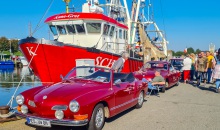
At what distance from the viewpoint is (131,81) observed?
753 cm

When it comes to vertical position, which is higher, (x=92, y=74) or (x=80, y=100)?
(x=92, y=74)

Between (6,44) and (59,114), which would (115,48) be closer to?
(59,114)

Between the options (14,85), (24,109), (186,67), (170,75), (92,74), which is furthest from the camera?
(14,85)

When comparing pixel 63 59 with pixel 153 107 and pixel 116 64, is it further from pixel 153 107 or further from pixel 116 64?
pixel 153 107

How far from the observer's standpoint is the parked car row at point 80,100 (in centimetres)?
488

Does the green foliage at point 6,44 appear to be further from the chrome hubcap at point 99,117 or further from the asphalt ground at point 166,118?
the chrome hubcap at point 99,117

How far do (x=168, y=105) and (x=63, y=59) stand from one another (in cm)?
493

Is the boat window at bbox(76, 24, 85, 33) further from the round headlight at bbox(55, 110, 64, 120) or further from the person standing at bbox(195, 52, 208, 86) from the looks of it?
the round headlight at bbox(55, 110, 64, 120)

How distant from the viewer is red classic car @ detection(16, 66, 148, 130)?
192 inches

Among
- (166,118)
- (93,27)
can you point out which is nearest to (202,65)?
(93,27)

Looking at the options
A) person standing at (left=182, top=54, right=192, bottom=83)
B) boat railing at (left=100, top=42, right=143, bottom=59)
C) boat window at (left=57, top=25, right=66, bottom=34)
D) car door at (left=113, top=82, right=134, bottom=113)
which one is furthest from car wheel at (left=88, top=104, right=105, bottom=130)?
person standing at (left=182, top=54, right=192, bottom=83)

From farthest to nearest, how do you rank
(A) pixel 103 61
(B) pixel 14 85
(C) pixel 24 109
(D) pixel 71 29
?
(B) pixel 14 85 < (D) pixel 71 29 < (A) pixel 103 61 < (C) pixel 24 109

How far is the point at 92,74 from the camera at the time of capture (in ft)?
22.3

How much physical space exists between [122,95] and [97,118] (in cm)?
138
